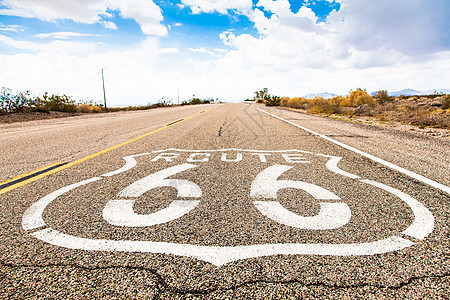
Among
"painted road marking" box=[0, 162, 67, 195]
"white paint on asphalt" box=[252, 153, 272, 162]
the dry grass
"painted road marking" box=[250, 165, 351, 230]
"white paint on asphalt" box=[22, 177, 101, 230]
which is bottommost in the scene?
"painted road marking" box=[0, 162, 67, 195]

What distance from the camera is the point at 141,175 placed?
11.3 feet

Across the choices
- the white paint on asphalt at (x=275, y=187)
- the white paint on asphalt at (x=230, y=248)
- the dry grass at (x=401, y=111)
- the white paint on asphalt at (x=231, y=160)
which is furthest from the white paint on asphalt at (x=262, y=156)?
the dry grass at (x=401, y=111)

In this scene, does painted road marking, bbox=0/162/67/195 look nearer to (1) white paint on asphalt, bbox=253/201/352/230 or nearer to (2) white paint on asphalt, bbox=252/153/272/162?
(1) white paint on asphalt, bbox=253/201/352/230

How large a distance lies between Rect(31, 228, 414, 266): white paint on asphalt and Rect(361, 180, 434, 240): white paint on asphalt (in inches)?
7.3

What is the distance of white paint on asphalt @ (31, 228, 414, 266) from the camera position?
1.70 metres

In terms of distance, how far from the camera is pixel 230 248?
1.77 metres

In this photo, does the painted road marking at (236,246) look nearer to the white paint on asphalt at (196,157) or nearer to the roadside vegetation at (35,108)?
the white paint on asphalt at (196,157)

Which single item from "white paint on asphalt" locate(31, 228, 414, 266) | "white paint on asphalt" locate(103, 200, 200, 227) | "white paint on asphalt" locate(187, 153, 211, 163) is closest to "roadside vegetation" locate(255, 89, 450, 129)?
"white paint on asphalt" locate(187, 153, 211, 163)

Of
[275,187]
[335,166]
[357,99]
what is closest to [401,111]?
[357,99]

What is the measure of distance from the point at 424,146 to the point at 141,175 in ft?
19.4

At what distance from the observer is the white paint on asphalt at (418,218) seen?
197 cm

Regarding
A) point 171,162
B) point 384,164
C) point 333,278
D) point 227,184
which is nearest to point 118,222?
point 227,184

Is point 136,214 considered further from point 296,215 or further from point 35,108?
point 35,108

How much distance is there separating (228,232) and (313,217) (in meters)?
0.75
